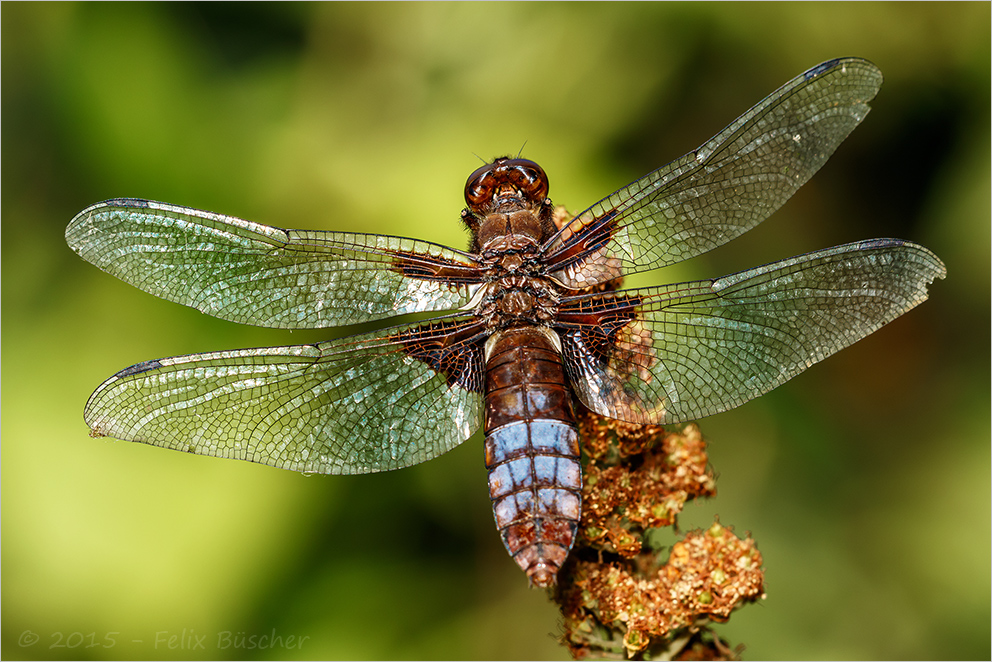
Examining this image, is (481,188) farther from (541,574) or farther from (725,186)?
(541,574)

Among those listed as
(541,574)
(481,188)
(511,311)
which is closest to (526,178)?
(481,188)

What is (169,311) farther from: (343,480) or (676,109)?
(676,109)

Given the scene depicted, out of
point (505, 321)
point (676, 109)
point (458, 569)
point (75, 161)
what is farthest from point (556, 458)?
point (75, 161)

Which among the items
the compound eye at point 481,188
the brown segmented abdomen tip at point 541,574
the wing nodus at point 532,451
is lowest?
the brown segmented abdomen tip at point 541,574

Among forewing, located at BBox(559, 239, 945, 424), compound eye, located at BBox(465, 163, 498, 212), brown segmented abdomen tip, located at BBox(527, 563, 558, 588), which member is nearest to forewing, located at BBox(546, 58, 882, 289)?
Result: forewing, located at BBox(559, 239, 945, 424)

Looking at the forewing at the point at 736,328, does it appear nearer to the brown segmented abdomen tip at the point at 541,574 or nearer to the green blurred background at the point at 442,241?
the brown segmented abdomen tip at the point at 541,574

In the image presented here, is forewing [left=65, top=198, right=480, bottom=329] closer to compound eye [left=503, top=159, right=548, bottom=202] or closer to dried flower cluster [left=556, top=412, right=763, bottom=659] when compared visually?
compound eye [left=503, top=159, right=548, bottom=202]

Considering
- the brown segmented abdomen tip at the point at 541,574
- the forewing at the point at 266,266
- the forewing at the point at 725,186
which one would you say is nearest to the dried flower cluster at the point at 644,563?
the brown segmented abdomen tip at the point at 541,574
